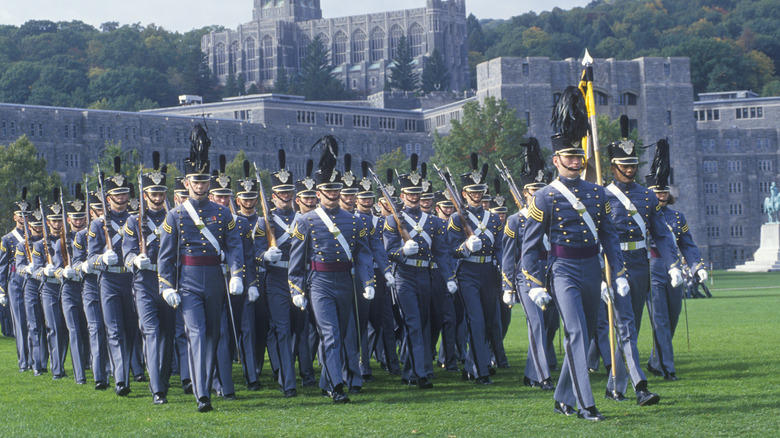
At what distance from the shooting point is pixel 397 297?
54.5 ft

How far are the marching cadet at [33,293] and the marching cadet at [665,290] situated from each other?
30.3ft

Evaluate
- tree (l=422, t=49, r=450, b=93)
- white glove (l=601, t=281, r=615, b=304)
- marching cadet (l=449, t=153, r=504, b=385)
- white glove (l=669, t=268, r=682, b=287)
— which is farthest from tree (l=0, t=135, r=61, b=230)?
tree (l=422, t=49, r=450, b=93)

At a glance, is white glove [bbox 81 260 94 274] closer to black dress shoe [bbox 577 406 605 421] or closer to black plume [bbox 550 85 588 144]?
black plume [bbox 550 85 588 144]

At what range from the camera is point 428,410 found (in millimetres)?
13430

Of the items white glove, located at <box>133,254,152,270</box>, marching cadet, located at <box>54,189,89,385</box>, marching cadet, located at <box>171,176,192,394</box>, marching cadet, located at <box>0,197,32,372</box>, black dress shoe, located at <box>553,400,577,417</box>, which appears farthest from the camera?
marching cadet, located at <box>0,197,32,372</box>

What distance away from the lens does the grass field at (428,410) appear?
39.1ft

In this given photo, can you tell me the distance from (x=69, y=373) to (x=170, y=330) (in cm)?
465

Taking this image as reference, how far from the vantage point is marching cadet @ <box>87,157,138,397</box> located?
1570 centimetres

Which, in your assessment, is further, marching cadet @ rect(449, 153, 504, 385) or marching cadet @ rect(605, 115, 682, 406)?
marching cadet @ rect(449, 153, 504, 385)

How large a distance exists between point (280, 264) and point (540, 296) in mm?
4754

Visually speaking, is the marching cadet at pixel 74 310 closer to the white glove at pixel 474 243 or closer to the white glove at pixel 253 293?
the white glove at pixel 253 293

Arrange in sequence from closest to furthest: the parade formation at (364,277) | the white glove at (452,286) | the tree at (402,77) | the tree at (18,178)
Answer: the parade formation at (364,277) → the white glove at (452,286) → the tree at (18,178) → the tree at (402,77)

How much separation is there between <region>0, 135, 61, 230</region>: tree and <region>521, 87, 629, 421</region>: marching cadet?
56.8 meters

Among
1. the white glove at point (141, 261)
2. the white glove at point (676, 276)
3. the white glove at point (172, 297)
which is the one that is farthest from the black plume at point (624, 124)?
the white glove at point (141, 261)
